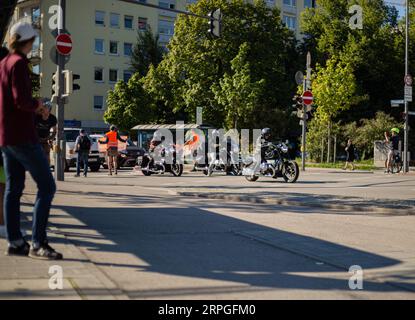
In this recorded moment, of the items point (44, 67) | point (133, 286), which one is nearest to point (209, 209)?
point (133, 286)

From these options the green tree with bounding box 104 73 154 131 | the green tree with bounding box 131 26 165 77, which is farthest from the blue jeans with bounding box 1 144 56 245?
the green tree with bounding box 131 26 165 77

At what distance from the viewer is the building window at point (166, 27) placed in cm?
6981

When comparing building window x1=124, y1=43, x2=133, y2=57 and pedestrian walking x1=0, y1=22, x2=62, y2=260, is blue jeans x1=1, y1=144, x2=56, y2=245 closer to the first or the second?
pedestrian walking x1=0, y1=22, x2=62, y2=260

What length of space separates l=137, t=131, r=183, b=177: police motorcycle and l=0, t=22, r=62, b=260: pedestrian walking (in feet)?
55.1

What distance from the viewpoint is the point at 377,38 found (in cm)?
5334

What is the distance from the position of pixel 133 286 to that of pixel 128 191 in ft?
33.1

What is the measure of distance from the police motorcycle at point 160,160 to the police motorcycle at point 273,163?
13.5ft

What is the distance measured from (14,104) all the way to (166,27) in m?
66.4

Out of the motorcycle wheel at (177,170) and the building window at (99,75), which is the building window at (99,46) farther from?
the motorcycle wheel at (177,170)

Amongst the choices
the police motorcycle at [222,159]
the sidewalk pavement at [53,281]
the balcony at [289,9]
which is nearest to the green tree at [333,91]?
the police motorcycle at [222,159]

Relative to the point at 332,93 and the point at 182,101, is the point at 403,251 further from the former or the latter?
the point at 182,101

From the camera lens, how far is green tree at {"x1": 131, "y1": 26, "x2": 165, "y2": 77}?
65062 mm

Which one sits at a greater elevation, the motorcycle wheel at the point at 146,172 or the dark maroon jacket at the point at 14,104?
the dark maroon jacket at the point at 14,104

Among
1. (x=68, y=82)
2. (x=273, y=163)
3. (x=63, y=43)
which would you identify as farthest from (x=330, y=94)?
(x=68, y=82)
